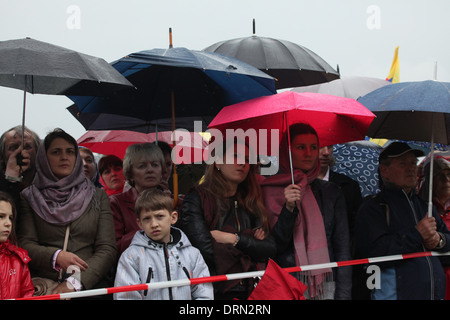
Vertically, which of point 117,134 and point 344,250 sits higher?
point 117,134

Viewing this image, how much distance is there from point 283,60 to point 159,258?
283 centimetres

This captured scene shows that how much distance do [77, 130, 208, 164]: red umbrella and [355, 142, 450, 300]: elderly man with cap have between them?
2.61 meters

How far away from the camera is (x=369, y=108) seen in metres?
4.42

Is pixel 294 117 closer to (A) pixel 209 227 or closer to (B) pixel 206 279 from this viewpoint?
(A) pixel 209 227

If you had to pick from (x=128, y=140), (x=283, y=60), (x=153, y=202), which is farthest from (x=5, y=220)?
(x=283, y=60)

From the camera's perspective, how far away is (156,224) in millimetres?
3930

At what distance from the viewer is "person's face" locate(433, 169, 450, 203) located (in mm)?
5195

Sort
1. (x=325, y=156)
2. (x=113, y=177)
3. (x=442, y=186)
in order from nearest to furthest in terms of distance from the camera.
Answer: (x=442, y=186)
(x=325, y=156)
(x=113, y=177)

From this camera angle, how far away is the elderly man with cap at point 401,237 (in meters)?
4.41

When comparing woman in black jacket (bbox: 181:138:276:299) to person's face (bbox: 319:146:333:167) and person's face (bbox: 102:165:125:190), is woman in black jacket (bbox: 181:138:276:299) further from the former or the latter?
person's face (bbox: 102:165:125:190)

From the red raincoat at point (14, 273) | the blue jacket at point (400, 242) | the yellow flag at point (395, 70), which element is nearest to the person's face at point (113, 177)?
the red raincoat at point (14, 273)
